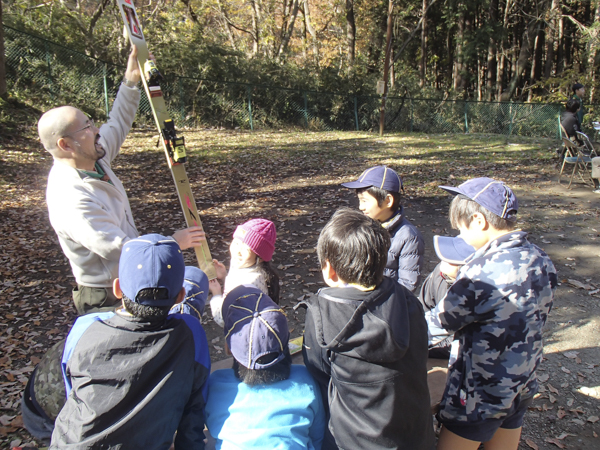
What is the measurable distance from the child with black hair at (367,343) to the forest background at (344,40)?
12460mm

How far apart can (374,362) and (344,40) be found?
105 ft

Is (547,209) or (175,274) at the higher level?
(175,274)

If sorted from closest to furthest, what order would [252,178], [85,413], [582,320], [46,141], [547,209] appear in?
[85,413] → [46,141] → [582,320] → [547,209] → [252,178]

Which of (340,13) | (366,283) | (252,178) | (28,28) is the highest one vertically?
→ (340,13)

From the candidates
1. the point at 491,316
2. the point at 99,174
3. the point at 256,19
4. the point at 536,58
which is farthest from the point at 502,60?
the point at 99,174

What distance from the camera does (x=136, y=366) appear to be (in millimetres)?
1652

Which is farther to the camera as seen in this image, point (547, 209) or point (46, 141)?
point (547, 209)

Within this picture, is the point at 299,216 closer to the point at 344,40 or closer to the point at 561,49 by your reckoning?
the point at 561,49

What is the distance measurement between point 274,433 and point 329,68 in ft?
68.2

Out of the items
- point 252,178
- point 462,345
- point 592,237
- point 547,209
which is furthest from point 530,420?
point 252,178

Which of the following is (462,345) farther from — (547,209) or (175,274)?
(547,209)

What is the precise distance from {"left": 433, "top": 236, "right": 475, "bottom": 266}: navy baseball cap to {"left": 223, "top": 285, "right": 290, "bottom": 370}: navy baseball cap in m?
1.02

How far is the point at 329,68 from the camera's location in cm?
2077

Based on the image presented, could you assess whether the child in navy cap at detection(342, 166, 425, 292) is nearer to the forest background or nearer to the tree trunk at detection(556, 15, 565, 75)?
the forest background
